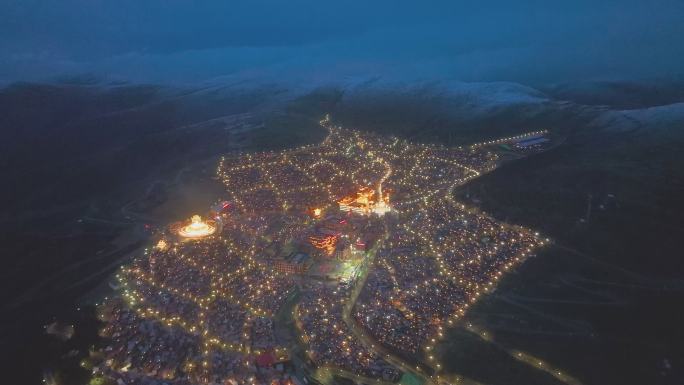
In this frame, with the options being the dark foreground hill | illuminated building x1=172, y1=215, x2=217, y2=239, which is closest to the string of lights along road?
illuminated building x1=172, y1=215, x2=217, y2=239

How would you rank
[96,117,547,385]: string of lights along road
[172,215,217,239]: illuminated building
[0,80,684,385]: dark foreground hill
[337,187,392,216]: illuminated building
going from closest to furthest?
[96,117,547,385]: string of lights along road, [0,80,684,385]: dark foreground hill, [172,215,217,239]: illuminated building, [337,187,392,216]: illuminated building

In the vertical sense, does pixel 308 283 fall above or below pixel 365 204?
below

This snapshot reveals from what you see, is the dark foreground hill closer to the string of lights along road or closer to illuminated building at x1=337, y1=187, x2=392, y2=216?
the string of lights along road

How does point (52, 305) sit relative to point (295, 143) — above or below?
below

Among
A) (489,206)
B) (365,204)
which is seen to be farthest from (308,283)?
(489,206)

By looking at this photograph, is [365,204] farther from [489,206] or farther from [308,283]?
→ [308,283]

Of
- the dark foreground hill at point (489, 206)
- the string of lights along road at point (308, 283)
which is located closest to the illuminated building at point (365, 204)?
the string of lights along road at point (308, 283)

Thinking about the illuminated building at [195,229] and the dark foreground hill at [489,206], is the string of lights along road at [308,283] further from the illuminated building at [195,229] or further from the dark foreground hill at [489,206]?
the dark foreground hill at [489,206]

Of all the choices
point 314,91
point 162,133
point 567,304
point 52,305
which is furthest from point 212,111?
point 567,304

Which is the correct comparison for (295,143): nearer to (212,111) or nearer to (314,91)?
(212,111)

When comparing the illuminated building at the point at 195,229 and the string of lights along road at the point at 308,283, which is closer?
the string of lights along road at the point at 308,283

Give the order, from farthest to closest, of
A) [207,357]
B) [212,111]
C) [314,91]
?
[314,91] → [212,111] → [207,357]
